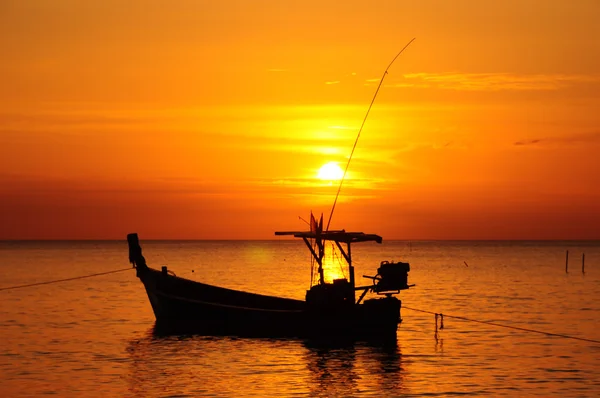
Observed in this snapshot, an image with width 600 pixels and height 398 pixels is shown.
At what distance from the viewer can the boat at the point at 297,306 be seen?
1554 inches

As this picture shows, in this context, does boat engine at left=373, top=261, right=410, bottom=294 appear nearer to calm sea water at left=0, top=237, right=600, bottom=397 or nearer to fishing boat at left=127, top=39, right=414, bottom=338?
fishing boat at left=127, top=39, right=414, bottom=338

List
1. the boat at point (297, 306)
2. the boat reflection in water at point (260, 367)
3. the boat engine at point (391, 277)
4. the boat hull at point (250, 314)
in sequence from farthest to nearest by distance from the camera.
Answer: the boat hull at point (250, 314) → the boat at point (297, 306) → the boat engine at point (391, 277) → the boat reflection in water at point (260, 367)

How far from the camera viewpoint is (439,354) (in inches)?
1598

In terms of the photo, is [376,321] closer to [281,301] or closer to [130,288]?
[281,301]

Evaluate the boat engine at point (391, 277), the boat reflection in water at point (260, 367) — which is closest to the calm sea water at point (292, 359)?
the boat reflection in water at point (260, 367)

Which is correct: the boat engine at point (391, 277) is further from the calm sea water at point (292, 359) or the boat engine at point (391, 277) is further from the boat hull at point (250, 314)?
the calm sea water at point (292, 359)

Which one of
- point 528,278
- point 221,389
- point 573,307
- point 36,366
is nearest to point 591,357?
point 221,389

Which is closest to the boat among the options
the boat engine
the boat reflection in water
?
the boat engine

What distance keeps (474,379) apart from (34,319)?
1289 inches

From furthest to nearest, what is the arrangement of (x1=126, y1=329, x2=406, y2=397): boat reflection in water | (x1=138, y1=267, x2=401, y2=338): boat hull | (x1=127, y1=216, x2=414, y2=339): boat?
(x1=138, y1=267, x2=401, y2=338): boat hull < (x1=127, y1=216, x2=414, y2=339): boat < (x1=126, y1=329, x2=406, y2=397): boat reflection in water

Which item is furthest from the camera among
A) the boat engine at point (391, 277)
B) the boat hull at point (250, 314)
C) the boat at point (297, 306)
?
the boat hull at point (250, 314)

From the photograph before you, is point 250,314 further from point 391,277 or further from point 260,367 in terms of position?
point 391,277

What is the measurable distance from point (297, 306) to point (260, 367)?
8126 mm

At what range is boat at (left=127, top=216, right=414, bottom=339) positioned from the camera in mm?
39469
